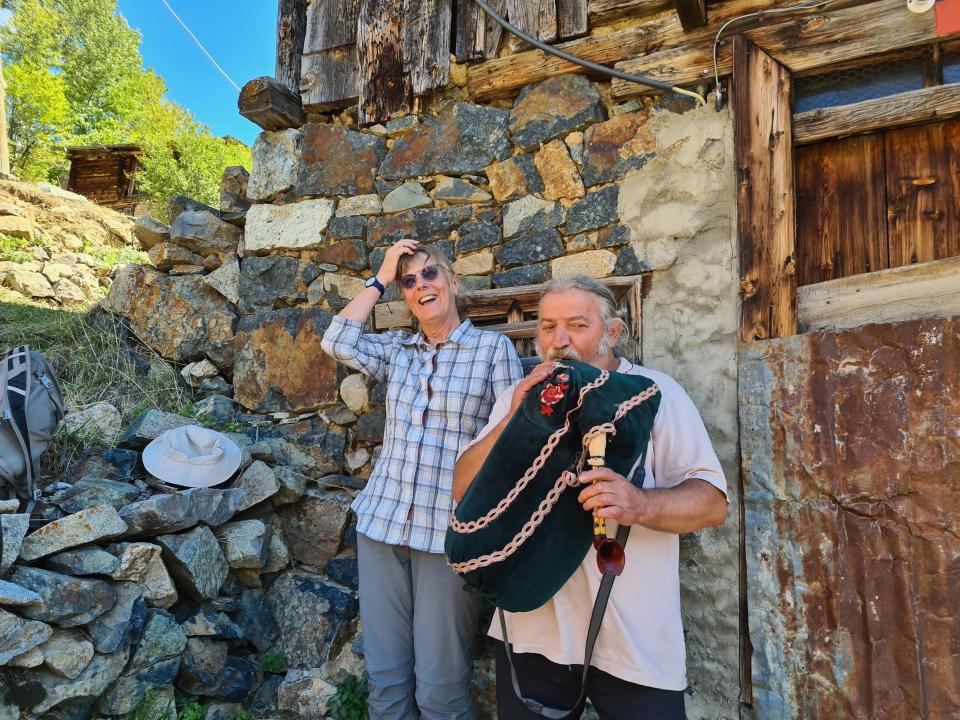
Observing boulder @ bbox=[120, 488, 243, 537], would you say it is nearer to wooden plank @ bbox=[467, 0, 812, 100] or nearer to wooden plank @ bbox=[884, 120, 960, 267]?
wooden plank @ bbox=[467, 0, 812, 100]

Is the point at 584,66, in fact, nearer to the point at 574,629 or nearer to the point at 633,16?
the point at 633,16

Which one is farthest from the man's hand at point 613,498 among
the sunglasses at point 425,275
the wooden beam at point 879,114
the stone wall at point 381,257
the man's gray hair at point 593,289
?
the wooden beam at point 879,114

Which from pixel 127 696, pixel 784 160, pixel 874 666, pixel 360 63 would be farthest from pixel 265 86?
pixel 874 666

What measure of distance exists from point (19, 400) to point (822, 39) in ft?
10.5

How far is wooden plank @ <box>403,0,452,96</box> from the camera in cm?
323

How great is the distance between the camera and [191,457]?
291 centimetres

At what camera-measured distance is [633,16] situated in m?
2.83

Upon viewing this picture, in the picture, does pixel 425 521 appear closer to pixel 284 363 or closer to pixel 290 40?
pixel 284 363

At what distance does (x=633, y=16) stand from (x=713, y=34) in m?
0.41

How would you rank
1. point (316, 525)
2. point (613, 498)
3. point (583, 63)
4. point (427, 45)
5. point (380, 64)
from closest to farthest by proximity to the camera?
point (613, 498) → point (583, 63) → point (316, 525) → point (427, 45) → point (380, 64)

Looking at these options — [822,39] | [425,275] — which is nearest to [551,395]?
[425,275]

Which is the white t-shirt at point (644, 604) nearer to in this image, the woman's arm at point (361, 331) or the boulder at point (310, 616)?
the woman's arm at point (361, 331)

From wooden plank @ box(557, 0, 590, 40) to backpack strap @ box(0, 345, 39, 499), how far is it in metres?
2.59

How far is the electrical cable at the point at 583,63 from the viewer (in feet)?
8.52
